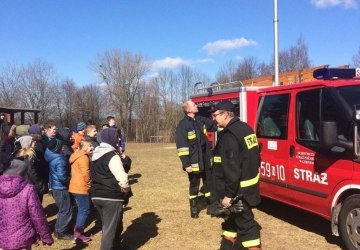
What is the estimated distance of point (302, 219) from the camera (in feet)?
24.7

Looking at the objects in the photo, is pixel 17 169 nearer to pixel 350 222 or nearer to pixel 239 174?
pixel 239 174

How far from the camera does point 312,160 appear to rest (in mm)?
5949

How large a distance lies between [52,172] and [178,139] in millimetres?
2181

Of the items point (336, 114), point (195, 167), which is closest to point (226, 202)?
point (336, 114)

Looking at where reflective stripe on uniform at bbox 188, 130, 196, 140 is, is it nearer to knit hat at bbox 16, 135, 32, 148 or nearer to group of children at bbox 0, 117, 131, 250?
group of children at bbox 0, 117, 131, 250

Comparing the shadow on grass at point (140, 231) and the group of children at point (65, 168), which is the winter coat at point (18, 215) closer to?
the group of children at point (65, 168)

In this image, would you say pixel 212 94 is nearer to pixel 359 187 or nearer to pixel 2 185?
pixel 359 187

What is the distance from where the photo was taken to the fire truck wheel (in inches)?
207

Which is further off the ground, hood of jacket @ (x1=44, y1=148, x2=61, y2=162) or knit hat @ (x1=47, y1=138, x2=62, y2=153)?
knit hat @ (x1=47, y1=138, x2=62, y2=153)

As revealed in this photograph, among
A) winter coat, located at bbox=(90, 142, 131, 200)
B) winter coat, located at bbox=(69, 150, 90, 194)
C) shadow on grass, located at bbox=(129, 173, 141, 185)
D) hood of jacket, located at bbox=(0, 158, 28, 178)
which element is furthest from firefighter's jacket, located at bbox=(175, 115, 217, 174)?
shadow on grass, located at bbox=(129, 173, 141, 185)

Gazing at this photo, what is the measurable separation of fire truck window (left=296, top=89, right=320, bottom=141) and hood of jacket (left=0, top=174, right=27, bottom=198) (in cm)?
387

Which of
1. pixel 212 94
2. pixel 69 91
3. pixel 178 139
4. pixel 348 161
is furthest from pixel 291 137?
pixel 69 91

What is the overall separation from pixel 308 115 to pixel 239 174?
7.03ft

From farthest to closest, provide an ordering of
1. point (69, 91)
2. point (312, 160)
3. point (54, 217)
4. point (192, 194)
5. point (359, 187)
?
point (69, 91)
point (54, 217)
point (192, 194)
point (312, 160)
point (359, 187)
